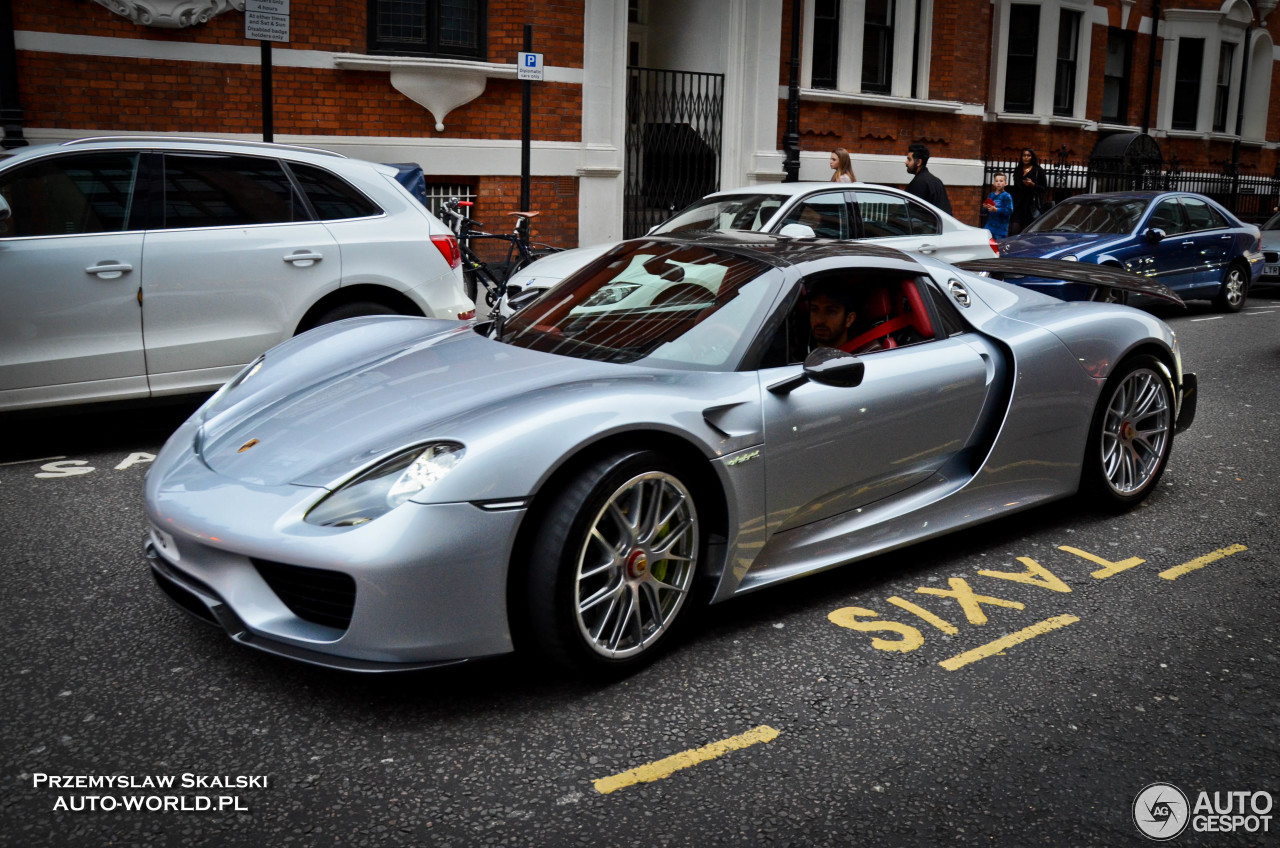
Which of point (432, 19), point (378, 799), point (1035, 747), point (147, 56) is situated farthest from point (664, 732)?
point (432, 19)

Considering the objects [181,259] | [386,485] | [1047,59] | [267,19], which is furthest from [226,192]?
[1047,59]

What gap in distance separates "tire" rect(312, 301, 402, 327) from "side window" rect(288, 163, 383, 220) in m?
0.54

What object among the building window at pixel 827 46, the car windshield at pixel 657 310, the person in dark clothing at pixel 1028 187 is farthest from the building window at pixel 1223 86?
the car windshield at pixel 657 310

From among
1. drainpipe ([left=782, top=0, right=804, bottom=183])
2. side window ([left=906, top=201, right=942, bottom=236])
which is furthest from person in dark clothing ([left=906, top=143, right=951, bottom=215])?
drainpipe ([left=782, top=0, right=804, bottom=183])

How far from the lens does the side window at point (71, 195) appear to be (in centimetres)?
609

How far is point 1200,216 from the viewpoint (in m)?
14.1

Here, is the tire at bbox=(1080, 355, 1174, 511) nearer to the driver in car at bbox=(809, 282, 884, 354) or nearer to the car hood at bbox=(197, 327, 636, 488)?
the driver in car at bbox=(809, 282, 884, 354)

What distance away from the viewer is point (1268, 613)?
14.3ft

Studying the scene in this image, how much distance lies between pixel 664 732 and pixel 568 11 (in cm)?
1323

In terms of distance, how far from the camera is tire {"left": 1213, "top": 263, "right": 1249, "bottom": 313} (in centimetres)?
1434

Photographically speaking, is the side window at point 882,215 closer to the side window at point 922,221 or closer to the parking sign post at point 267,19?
the side window at point 922,221

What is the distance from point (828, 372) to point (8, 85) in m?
10.7

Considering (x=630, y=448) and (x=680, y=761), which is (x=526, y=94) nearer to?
(x=630, y=448)

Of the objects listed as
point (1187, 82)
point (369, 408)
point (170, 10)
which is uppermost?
point (1187, 82)
